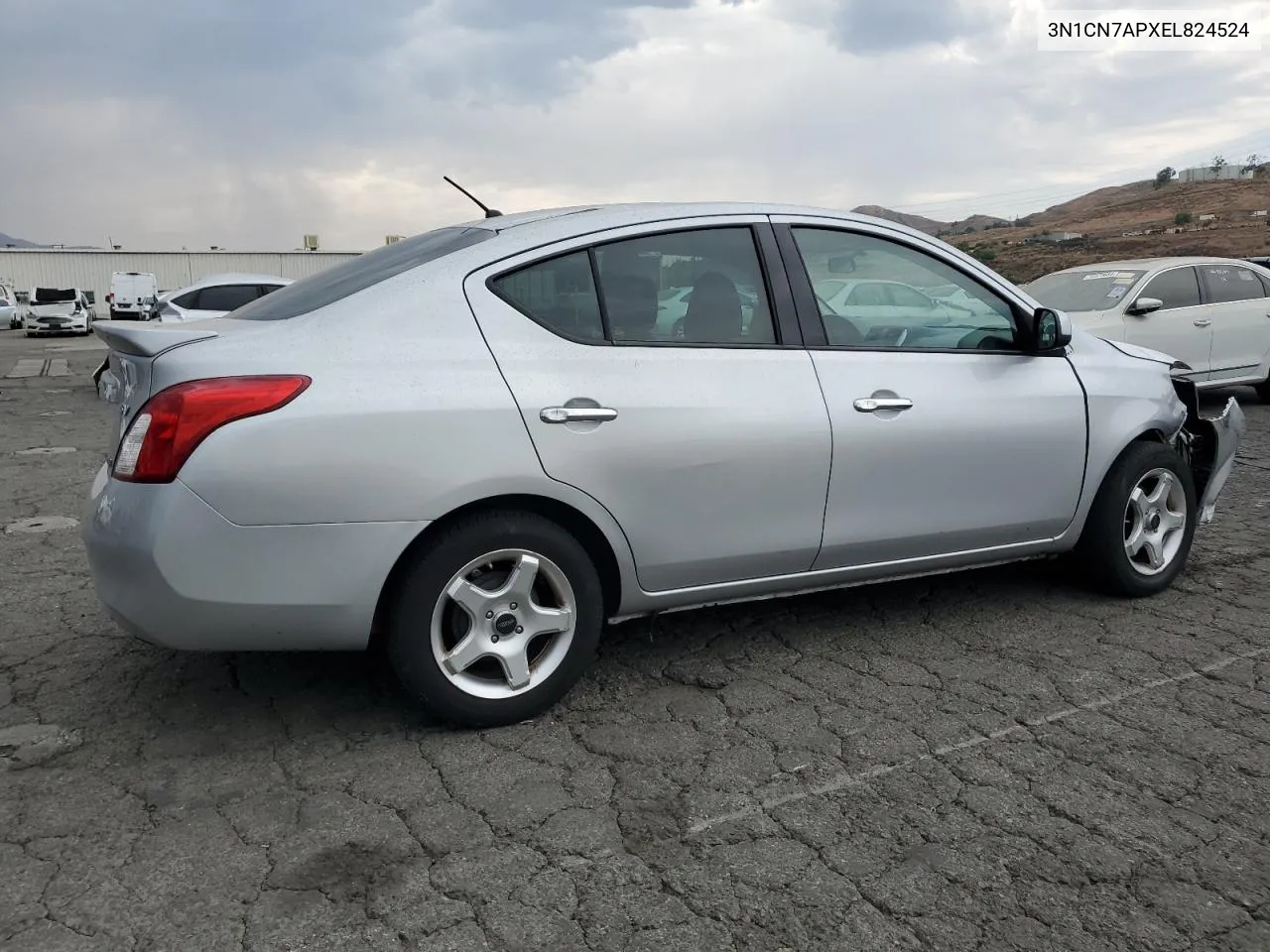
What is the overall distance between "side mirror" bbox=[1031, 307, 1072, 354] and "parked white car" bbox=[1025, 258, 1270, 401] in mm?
6020

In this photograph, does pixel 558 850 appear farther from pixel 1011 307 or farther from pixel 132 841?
pixel 1011 307

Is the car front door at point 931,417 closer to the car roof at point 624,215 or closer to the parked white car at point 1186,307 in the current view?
the car roof at point 624,215

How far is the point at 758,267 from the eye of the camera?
12.4ft

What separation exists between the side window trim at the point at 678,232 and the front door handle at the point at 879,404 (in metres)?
0.31

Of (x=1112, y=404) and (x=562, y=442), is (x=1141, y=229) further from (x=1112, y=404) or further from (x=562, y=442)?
(x=562, y=442)

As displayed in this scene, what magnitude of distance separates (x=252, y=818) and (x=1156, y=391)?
3.87 meters

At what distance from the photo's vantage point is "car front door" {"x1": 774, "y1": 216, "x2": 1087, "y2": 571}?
12.4ft

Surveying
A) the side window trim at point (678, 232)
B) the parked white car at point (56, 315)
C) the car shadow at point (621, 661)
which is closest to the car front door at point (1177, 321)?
the car shadow at point (621, 661)

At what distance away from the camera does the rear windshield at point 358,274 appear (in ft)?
11.0

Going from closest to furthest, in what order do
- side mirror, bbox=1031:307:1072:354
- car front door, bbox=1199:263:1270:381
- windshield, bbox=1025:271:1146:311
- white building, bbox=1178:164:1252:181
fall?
side mirror, bbox=1031:307:1072:354, windshield, bbox=1025:271:1146:311, car front door, bbox=1199:263:1270:381, white building, bbox=1178:164:1252:181

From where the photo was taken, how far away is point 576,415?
3.27 meters

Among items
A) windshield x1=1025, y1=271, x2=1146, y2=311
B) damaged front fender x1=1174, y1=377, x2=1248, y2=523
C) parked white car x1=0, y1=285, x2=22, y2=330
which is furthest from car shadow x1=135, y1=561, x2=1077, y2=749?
parked white car x1=0, y1=285, x2=22, y2=330

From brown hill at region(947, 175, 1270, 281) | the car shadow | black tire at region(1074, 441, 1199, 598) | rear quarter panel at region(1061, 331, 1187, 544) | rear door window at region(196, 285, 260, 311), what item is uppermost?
brown hill at region(947, 175, 1270, 281)

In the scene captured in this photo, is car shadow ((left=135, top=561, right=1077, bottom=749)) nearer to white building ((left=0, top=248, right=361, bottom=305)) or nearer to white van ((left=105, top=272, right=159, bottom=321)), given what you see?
white van ((left=105, top=272, right=159, bottom=321))
